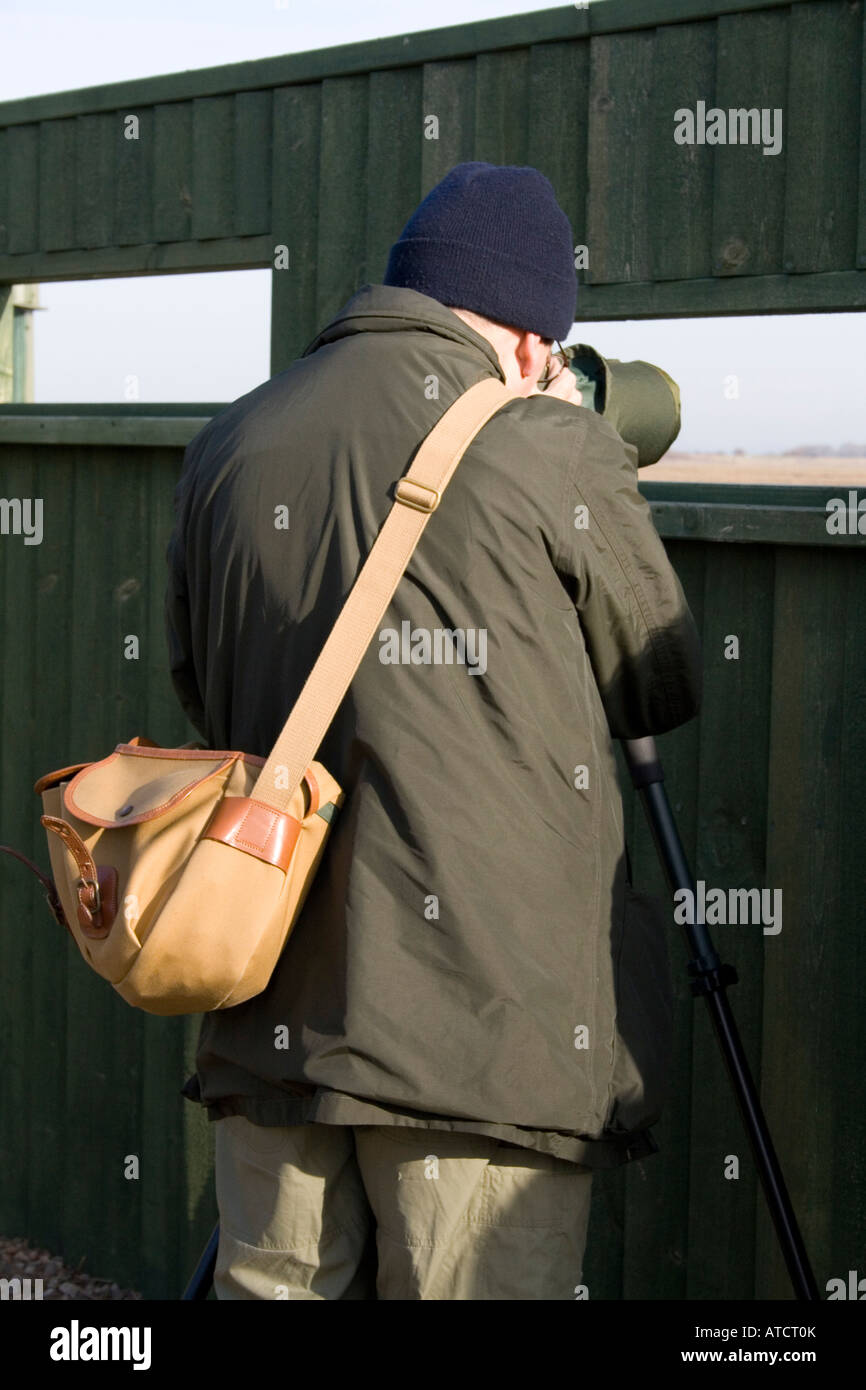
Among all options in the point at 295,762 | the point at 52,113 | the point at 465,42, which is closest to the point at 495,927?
the point at 295,762

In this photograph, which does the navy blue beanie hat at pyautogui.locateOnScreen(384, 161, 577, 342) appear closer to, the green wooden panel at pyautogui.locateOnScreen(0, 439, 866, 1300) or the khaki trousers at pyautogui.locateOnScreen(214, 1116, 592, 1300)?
the green wooden panel at pyautogui.locateOnScreen(0, 439, 866, 1300)

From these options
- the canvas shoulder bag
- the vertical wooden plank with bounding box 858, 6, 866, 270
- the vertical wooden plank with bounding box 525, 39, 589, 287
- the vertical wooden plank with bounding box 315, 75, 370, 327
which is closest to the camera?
the canvas shoulder bag

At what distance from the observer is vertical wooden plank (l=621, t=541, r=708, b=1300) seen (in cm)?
263

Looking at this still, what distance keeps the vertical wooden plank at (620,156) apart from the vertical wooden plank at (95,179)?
1.32 metres

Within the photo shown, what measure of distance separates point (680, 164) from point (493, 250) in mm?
953

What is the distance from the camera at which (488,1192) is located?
69.3 inches

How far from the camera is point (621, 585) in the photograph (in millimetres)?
1753

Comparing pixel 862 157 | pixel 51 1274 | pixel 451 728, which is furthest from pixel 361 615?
pixel 51 1274

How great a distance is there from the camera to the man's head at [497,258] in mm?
1851

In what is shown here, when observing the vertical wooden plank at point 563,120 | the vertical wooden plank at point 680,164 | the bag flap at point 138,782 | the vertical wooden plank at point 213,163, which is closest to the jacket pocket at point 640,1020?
the bag flap at point 138,782

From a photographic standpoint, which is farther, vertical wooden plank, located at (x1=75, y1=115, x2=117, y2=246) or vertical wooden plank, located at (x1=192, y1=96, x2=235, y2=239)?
vertical wooden plank, located at (x1=75, y1=115, x2=117, y2=246)

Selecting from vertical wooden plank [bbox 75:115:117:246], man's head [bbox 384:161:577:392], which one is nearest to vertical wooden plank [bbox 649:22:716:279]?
man's head [bbox 384:161:577:392]

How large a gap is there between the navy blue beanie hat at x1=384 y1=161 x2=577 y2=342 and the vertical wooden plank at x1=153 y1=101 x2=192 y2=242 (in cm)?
168
